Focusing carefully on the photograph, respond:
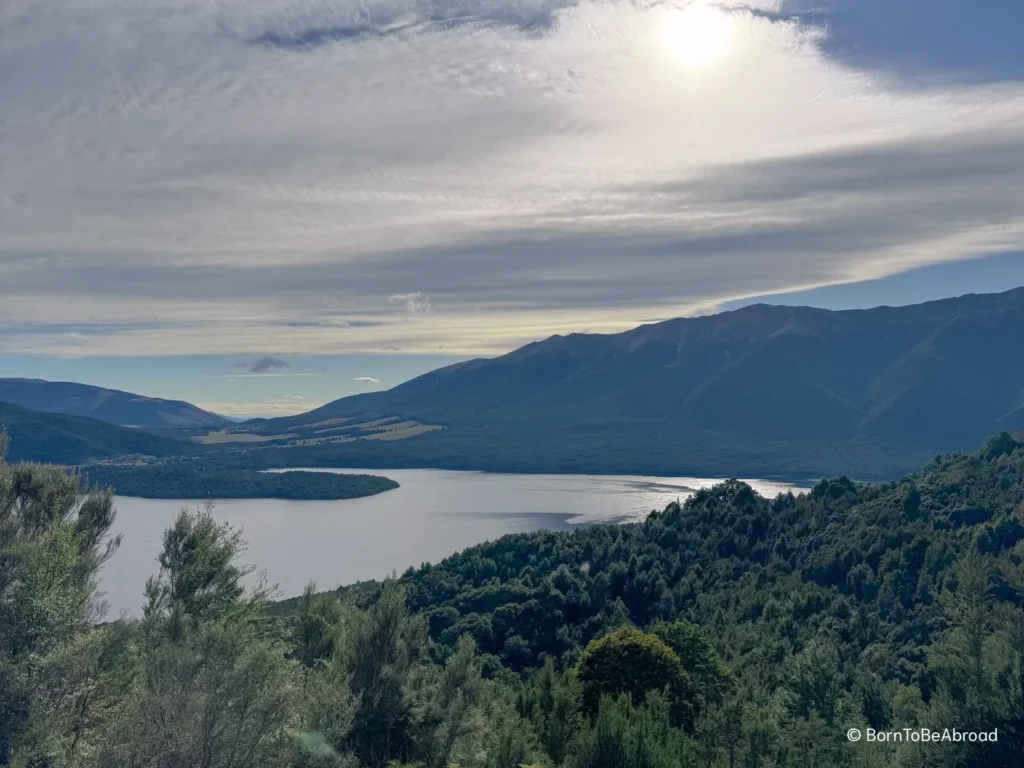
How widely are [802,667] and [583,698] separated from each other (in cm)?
638

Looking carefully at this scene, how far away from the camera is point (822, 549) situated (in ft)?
160

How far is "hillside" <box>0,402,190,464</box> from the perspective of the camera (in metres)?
173

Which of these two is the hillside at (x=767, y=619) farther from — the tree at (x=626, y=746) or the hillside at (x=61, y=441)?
the hillside at (x=61, y=441)

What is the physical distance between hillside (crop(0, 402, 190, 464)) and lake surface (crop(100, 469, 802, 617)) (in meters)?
44.4

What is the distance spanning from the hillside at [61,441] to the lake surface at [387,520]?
4439cm

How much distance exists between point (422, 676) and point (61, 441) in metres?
186

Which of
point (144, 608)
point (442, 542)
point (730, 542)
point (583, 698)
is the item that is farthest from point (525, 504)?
point (144, 608)

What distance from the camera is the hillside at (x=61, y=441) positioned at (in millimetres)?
173250

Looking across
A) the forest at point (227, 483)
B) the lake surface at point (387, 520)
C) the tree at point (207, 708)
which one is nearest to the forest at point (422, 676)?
the tree at point (207, 708)

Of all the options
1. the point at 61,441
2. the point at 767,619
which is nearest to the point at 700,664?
the point at 767,619

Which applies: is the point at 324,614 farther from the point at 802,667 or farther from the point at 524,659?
the point at 524,659

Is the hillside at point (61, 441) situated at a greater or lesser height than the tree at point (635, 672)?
→ greater

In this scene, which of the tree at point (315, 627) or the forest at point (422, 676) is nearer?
the forest at point (422, 676)

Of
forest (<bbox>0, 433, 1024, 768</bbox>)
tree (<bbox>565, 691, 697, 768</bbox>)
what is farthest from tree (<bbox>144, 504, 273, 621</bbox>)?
tree (<bbox>565, 691, 697, 768</bbox>)
